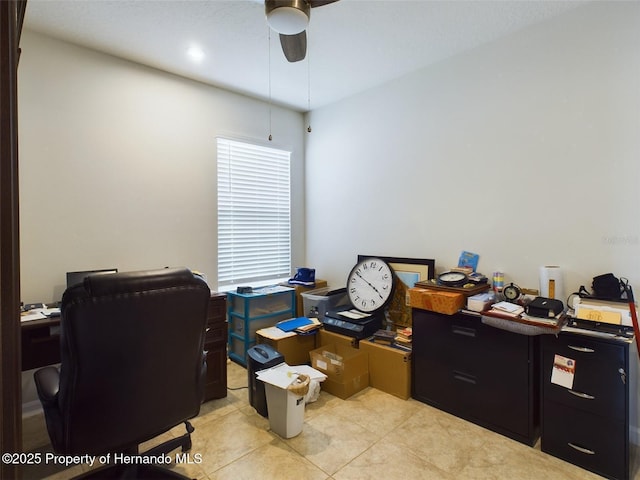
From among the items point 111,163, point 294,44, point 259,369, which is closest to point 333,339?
point 259,369

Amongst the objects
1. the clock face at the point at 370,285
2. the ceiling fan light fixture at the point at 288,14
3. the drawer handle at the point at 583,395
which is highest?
the ceiling fan light fixture at the point at 288,14

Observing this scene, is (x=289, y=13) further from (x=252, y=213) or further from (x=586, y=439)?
(x=586, y=439)

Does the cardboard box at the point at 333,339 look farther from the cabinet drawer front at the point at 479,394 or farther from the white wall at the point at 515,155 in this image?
the white wall at the point at 515,155

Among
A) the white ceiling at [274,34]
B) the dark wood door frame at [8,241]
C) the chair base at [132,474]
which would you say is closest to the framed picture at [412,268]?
the white ceiling at [274,34]

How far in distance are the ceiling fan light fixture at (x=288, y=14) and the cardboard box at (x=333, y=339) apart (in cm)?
231

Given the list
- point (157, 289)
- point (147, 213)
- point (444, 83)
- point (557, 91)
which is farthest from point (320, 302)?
point (557, 91)

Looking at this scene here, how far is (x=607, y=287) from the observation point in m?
2.00

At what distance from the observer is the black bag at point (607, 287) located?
6.50ft

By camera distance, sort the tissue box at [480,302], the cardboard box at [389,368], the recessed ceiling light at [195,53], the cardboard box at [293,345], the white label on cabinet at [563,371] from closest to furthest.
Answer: the white label on cabinet at [563,371], the tissue box at [480,302], the cardboard box at [389,368], the recessed ceiling light at [195,53], the cardboard box at [293,345]

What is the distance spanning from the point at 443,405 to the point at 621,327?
1204mm

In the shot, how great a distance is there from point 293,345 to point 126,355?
68.6 inches

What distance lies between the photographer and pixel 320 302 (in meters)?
3.27

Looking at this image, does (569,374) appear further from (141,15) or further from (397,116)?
(141,15)

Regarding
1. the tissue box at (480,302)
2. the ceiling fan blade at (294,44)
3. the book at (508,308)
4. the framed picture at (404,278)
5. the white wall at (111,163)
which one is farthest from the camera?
the framed picture at (404,278)
